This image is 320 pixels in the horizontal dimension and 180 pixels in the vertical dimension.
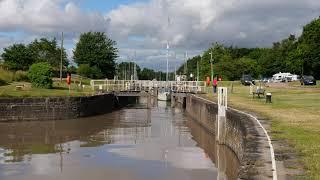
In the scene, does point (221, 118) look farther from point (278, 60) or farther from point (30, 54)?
point (278, 60)

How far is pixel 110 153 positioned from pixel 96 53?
97.2 metres

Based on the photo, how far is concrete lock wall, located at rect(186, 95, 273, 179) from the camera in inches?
457

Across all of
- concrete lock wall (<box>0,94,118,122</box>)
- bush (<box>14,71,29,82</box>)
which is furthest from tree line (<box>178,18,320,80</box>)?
concrete lock wall (<box>0,94,118,122</box>)

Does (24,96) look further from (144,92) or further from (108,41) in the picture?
(108,41)

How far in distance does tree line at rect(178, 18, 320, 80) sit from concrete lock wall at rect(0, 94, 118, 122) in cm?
6015

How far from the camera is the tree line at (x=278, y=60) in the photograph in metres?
94.8

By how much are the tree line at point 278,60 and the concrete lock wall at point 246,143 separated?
63727mm

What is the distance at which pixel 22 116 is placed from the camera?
40250mm

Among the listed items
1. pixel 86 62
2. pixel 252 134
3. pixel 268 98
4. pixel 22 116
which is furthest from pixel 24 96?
pixel 86 62

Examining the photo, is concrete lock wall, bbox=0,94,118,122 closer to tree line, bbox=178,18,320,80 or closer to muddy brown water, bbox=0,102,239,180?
muddy brown water, bbox=0,102,239,180

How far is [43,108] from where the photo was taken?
41219mm

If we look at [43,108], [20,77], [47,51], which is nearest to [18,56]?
[47,51]

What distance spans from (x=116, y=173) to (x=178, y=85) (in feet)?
153

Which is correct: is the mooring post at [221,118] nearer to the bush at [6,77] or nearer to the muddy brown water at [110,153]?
the muddy brown water at [110,153]
